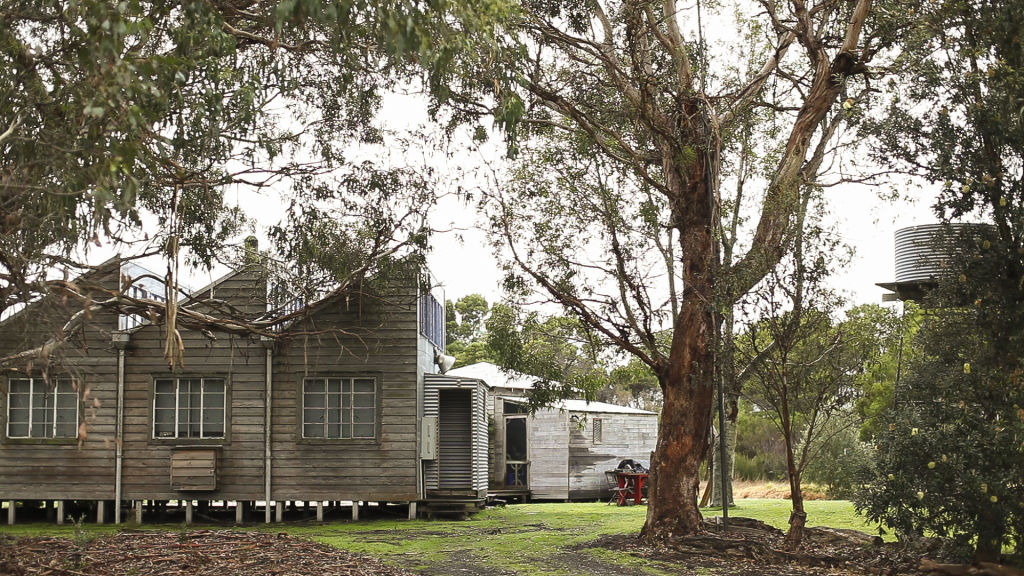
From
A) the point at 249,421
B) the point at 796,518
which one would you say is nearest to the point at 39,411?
the point at 249,421

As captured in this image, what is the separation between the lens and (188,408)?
17328mm

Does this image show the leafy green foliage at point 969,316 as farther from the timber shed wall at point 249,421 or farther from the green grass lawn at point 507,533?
the timber shed wall at point 249,421

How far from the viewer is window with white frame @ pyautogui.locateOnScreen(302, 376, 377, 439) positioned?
1723 centimetres

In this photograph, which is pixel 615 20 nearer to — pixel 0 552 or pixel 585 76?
pixel 585 76

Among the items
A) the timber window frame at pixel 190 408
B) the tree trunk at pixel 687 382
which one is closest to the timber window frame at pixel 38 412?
the timber window frame at pixel 190 408

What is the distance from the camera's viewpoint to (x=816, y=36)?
1365cm

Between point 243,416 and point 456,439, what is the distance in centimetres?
409

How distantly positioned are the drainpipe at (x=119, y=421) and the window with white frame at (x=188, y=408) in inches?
21.7

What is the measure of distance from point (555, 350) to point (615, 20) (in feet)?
17.6

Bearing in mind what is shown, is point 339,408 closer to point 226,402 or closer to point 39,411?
point 226,402

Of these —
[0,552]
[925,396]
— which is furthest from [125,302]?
[925,396]

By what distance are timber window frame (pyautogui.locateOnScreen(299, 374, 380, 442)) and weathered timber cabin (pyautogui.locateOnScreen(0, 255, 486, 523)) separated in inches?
0.7

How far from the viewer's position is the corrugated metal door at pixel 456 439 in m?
18.2

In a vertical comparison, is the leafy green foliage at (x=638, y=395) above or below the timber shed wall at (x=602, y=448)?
above
